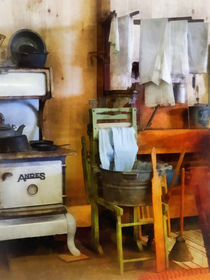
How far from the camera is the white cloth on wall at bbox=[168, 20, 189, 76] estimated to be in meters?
3.90

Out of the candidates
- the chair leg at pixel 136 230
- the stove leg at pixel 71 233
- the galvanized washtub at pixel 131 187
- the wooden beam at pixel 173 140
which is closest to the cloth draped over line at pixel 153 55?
the wooden beam at pixel 173 140

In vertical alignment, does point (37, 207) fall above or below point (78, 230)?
above

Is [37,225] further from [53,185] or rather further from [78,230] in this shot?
[78,230]

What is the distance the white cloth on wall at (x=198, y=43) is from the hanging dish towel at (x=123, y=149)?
1136 millimetres

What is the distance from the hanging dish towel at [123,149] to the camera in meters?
3.43

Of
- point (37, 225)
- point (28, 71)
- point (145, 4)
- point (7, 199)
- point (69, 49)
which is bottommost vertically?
point (37, 225)

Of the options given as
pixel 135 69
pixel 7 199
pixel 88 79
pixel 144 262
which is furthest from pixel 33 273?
pixel 135 69

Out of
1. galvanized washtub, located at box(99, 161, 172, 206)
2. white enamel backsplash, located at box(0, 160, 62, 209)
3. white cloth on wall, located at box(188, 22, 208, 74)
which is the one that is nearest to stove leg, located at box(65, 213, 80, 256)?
white enamel backsplash, located at box(0, 160, 62, 209)

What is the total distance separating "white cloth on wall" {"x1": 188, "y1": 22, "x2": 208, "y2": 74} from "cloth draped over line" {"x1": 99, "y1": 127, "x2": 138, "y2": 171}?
117 centimetres

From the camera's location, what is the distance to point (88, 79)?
4098mm

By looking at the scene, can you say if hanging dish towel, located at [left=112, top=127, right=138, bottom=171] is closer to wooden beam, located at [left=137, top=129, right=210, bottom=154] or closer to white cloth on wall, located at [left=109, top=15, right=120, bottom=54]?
wooden beam, located at [left=137, top=129, right=210, bottom=154]

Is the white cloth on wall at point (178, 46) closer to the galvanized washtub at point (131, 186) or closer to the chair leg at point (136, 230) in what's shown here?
the galvanized washtub at point (131, 186)

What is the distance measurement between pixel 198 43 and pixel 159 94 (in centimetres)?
68

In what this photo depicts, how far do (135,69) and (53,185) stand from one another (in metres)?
1.62
